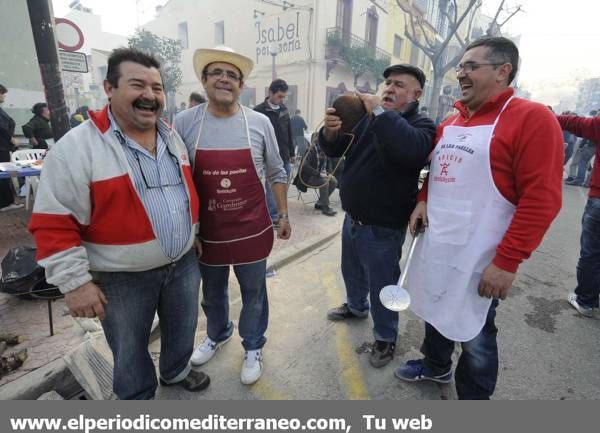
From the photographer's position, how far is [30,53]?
26.3 feet

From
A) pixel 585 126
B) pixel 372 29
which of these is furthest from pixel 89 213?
pixel 372 29

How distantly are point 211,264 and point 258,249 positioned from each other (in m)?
0.32

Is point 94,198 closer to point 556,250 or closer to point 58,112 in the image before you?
point 58,112

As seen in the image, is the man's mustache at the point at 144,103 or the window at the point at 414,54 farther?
the window at the point at 414,54

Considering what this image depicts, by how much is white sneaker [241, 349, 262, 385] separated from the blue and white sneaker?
3.31 ft

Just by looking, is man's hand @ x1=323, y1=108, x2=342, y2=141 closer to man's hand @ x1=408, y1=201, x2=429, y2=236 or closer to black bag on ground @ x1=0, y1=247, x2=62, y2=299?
man's hand @ x1=408, y1=201, x2=429, y2=236

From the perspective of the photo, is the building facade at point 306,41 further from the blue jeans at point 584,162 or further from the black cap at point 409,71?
the black cap at point 409,71

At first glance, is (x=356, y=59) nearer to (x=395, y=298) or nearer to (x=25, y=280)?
(x=25, y=280)

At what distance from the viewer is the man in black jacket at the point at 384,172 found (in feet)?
6.48

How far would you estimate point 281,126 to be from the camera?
220 inches

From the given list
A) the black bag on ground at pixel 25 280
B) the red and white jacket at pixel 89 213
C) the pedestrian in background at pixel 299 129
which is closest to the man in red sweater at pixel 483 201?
the red and white jacket at pixel 89 213

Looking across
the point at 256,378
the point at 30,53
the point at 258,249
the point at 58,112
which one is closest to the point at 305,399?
the point at 256,378

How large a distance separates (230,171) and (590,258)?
3493mm

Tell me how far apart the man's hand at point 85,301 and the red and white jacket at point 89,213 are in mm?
40
